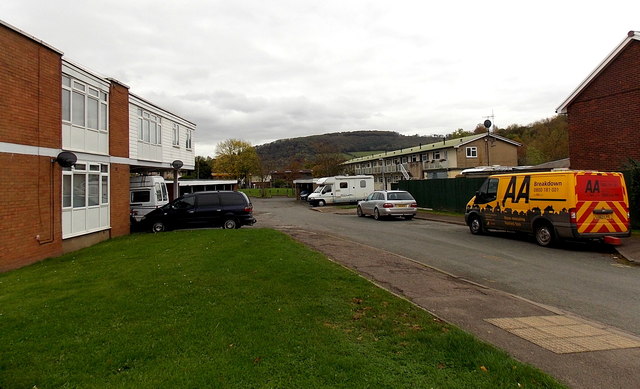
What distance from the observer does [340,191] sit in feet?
125

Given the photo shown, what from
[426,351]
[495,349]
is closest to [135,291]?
[426,351]

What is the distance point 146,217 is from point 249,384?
15269 mm

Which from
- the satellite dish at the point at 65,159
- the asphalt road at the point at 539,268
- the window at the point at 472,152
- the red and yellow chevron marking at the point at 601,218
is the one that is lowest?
the asphalt road at the point at 539,268

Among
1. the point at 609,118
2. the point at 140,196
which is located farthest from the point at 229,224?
the point at 609,118

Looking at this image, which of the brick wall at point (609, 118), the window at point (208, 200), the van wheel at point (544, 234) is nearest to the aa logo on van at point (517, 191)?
the van wheel at point (544, 234)

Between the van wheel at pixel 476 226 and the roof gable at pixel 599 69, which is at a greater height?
the roof gable at pixel 599 69

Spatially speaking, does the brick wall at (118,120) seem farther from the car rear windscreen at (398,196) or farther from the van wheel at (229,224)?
the car rear windscreen at (398,196)

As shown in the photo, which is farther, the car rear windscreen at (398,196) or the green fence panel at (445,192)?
the green fence panel at (445,192)

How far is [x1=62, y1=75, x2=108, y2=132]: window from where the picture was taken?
12.6 meters

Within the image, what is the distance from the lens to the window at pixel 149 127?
60.9ft

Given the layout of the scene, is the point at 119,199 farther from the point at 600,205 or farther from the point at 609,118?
the point at 609,118

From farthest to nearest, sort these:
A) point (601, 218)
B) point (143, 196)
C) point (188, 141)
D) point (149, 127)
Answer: point (188, 141)
point (149, 127)
point (143, 196)
point (601, 218)

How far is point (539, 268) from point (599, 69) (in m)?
13.2

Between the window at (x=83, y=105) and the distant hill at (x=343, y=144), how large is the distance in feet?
231
